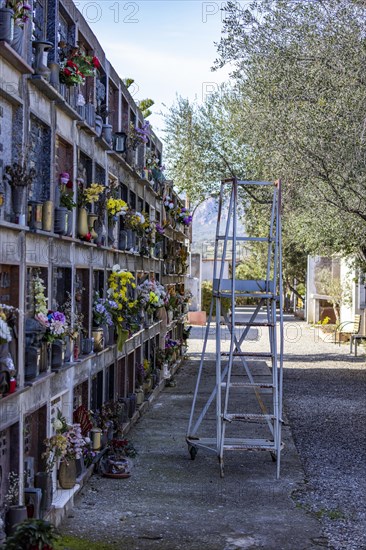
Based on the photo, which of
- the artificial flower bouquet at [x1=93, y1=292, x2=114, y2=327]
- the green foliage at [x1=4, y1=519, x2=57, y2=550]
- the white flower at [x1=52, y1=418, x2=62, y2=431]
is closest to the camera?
the green foliage at [x1=4, y1=519, x2=57, y2=550]

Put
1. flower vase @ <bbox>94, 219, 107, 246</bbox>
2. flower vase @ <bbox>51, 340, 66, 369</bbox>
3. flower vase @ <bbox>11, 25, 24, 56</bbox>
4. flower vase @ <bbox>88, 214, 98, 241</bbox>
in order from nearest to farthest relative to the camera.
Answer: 1. flower vase @ <bbox>11, 25, 24, 56</bbox>
2. flower vase @ <bbox>51, 340, 66, 369</bbox>
3. flower vase @ <bbox>88, 214, 98, 241</bbox>
4. flower vase @ <bbox>94, 219, 107, 246</bbox>

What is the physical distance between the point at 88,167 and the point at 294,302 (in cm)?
5495

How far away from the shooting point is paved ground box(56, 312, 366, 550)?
9.72 meters

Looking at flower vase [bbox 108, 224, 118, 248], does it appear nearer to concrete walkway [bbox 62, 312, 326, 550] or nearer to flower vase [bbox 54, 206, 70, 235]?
concrete walkway [bbox 62, 312, 326, 550]

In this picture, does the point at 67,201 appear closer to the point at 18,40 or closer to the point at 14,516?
the point at 18,40

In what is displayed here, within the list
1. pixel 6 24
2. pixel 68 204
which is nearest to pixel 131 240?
pixel 68 204

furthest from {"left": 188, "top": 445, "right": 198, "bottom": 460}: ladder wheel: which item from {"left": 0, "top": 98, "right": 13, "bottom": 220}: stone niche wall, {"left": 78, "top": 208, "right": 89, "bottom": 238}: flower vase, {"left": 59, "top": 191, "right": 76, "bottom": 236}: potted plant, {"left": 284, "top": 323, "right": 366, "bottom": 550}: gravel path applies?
{"left": 0, "top": 98, "right": 13, "bottom": 220}: stone niche wall

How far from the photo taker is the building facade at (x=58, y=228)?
8.62 meters

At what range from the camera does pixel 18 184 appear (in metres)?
8.55

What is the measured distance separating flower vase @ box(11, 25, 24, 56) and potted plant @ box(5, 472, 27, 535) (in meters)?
4.03

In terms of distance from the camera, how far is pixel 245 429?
1705 cm

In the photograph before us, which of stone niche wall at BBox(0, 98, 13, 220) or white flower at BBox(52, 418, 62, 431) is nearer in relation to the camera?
stone niche wall at BBox(0, 98, 13, 220)

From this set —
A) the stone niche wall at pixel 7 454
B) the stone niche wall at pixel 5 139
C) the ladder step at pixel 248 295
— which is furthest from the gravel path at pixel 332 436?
the stone niche wall at pixel 5 139

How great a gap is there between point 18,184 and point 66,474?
151 inches
